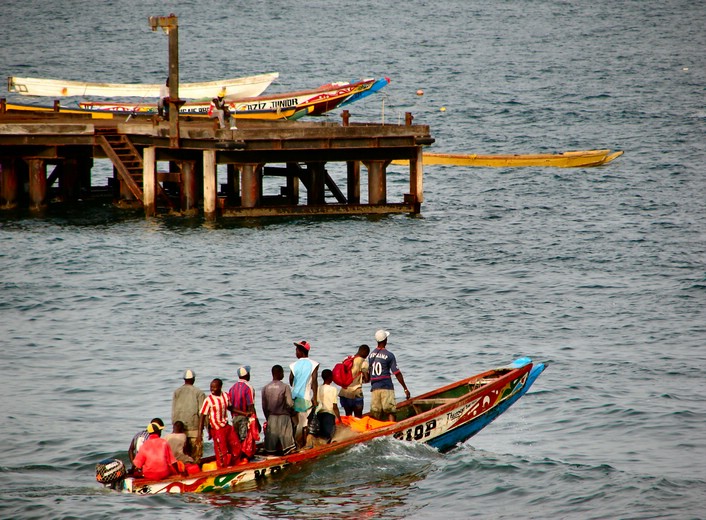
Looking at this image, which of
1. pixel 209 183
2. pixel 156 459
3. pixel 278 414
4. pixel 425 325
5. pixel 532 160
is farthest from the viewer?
pixel 532 160

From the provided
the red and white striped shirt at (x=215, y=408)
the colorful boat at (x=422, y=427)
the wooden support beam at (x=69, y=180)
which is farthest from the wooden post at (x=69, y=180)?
the red and white striped shirt at (x=215, y=408)

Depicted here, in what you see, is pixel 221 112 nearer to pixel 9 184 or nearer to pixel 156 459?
pixel 9 184

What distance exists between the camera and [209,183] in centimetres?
3562

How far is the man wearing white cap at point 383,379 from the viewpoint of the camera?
18.5 m

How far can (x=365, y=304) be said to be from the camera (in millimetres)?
28375

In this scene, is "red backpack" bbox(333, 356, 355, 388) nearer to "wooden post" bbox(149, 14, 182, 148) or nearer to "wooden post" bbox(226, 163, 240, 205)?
"wooden post" bbox(149, 14, 182, 148)

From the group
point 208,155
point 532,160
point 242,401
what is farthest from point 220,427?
point 532,160

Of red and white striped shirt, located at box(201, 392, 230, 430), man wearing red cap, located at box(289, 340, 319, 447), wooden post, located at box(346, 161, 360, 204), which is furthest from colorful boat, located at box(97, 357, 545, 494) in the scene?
wooden post, located at box(346, 161, 360, 204)

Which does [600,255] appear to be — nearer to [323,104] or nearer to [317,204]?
[317,204]

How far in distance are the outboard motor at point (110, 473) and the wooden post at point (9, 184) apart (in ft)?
75.1

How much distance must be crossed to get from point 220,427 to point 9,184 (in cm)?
2371

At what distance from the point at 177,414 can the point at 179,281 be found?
1396cm

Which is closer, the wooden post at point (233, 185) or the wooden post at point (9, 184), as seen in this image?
the wooden post at point (9, 184)

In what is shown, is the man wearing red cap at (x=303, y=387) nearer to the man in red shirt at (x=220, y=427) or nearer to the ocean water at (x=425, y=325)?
the ocean water at (x=425, y=325)
